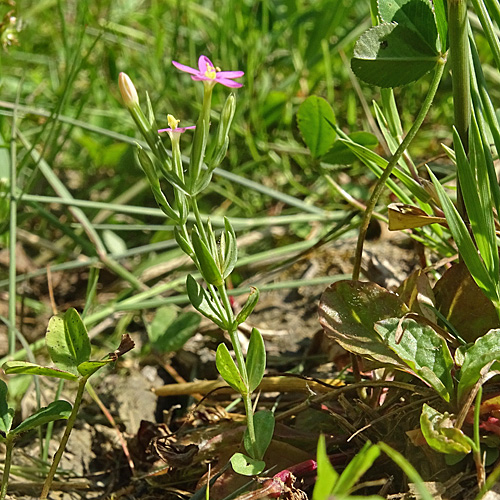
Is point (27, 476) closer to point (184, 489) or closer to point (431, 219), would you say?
point (184, 489)

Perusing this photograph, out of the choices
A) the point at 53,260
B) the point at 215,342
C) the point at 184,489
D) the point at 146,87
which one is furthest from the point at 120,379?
the point at 146,87

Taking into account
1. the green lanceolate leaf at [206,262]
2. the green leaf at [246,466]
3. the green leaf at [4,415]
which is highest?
the green lanceolate leaf at [206,262]

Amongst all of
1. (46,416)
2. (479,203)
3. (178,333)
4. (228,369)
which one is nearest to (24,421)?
(46,416)

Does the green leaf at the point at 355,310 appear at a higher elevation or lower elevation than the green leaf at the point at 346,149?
lower

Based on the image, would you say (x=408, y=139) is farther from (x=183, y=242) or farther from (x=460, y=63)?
(x=183, y=242)

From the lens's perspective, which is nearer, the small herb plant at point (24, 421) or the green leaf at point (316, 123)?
the small herb plant at point (24, 421)

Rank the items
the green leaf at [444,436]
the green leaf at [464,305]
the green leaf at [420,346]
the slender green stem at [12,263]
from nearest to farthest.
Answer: the green leaf at [444,436] < the green leaf at [420,346] < the green leaf at [464,305] < the slender green stem at [12,263]

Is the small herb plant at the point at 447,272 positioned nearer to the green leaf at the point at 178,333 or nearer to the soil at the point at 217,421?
the soil at the point at 217,421

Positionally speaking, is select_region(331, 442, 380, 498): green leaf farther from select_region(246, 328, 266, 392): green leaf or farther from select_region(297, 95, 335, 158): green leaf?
select_region(297, 95, 335, 158): green leaf

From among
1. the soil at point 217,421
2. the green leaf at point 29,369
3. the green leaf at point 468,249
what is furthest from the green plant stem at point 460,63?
the green leaf at point 29,369
